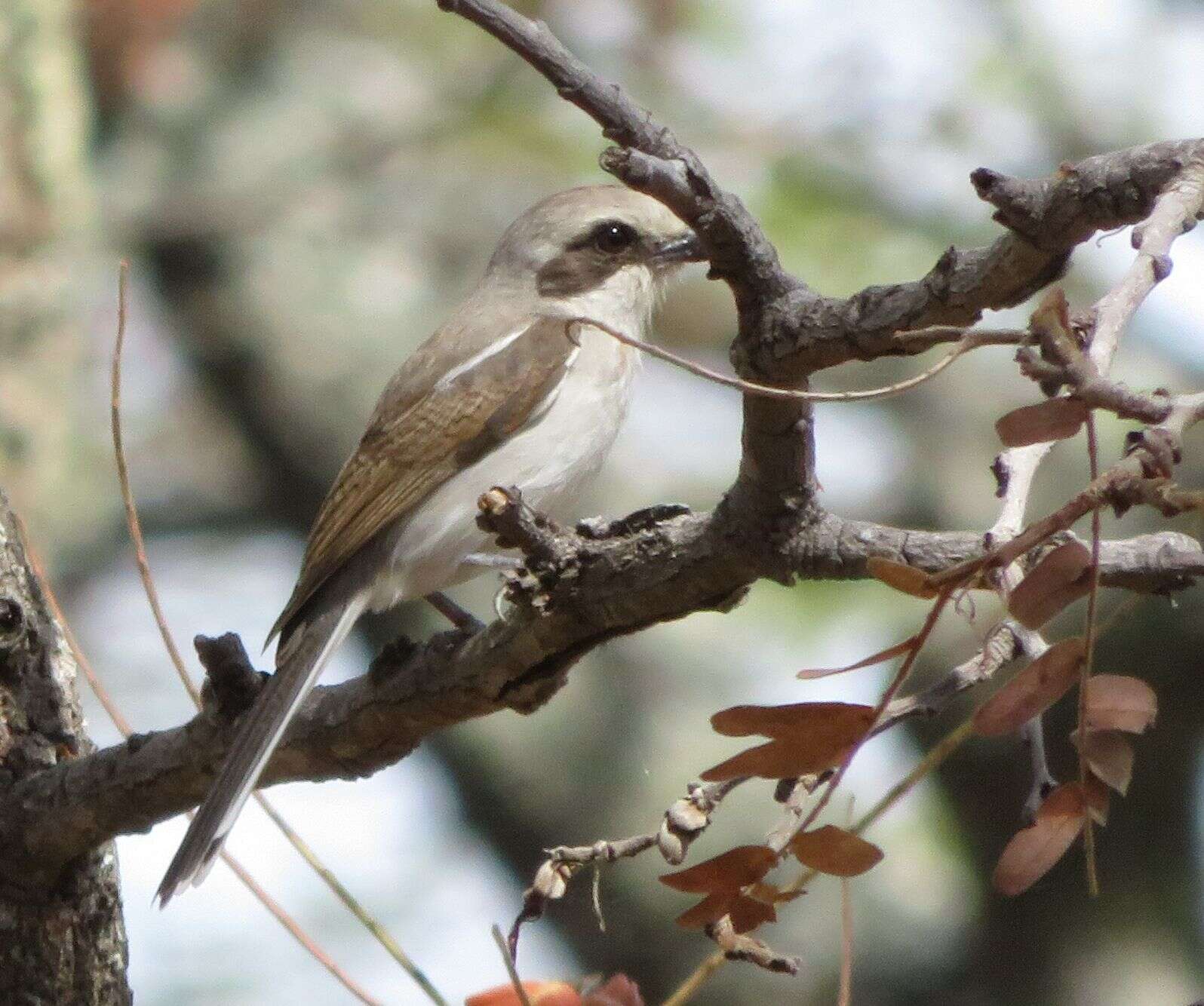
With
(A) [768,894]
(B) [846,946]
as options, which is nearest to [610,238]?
(B) [846,946]

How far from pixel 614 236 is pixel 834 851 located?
411 centimetres

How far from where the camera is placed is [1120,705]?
190 centimetres

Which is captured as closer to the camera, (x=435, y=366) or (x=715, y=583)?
(x=715, y=583)

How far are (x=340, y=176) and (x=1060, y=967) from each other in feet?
19.3

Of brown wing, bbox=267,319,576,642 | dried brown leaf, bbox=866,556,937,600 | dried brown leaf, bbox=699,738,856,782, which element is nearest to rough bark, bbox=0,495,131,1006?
brown wing, bbox=267,319,576,642

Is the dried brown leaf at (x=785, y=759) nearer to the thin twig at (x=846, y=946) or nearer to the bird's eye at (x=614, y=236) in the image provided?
the thin twig at (x=846, y=946)

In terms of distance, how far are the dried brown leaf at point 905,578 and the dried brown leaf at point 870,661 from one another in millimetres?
56

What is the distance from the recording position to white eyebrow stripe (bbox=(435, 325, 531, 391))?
5.54 metres

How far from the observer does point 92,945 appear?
361cm

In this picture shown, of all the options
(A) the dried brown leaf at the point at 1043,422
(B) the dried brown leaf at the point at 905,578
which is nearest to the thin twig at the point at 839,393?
(A) the dried brown leaf at the point at 1043,422

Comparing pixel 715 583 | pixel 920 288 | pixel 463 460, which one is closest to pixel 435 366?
pixel 463 460

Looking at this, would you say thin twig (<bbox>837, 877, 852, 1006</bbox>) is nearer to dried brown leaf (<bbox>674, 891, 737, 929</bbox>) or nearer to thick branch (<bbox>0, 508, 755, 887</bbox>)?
dried brown leaf (<bbox>674, 891, 737, 929</bbox>)

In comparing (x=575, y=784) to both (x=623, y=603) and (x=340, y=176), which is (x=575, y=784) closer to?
(x=340, y=176)

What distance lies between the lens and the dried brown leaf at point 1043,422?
181cm
